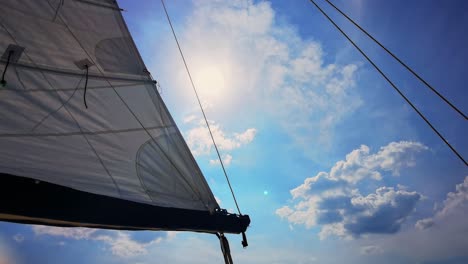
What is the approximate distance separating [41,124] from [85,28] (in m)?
2.15

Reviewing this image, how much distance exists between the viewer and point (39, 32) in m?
3.86

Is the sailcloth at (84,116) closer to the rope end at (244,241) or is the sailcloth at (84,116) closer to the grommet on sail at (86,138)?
the grommet on sail at (86,138)

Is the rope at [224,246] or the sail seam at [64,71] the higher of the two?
the sail seam at [64,71]

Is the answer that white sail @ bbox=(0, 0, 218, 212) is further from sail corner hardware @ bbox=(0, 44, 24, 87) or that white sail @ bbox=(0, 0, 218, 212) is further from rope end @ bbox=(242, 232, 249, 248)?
rope end @ bbox=(242, 232, 249, 248)

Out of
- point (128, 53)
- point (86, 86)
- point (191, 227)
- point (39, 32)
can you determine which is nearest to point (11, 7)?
point (39, 32)

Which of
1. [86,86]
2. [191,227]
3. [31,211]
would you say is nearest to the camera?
[31,211]

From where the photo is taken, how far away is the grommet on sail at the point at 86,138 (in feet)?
8.61

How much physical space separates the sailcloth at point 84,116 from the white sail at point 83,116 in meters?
0.01

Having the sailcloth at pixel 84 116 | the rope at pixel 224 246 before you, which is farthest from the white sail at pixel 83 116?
the rope at pixel 224 246

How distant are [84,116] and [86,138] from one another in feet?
1.17

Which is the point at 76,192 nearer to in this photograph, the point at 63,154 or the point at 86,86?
the point at 63,154

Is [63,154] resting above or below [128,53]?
below

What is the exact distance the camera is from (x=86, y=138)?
3.54 metres

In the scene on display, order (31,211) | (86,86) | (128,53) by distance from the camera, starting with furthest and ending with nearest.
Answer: (128,53), (86,86), (31,211)
